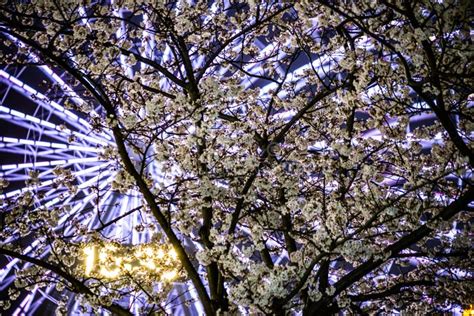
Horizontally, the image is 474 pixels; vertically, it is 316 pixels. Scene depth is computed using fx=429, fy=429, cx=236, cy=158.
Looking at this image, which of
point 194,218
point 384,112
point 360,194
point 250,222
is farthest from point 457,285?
point 194,218

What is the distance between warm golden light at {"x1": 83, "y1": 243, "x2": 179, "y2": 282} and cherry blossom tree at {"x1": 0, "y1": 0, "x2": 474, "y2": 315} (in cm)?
7

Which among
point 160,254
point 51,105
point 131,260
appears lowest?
point 131,260

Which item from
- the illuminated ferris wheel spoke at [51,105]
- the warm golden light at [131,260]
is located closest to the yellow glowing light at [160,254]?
the warm golden light at [131,260]

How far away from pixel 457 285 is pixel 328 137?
2.61 meters

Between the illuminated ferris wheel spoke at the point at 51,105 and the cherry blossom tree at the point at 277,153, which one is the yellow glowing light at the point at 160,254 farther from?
the illuminated ferris wheel spoke at the point at 51,105

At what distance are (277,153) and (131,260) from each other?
3.31 m

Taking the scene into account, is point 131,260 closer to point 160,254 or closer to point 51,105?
point 160,254

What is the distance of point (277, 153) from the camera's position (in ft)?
21.5

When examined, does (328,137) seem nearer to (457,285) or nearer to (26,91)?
(457,285)

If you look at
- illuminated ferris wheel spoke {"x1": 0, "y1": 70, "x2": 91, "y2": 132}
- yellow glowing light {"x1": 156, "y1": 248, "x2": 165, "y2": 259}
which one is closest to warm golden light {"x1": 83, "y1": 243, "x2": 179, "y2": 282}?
yellow glowing light {"x1": 156, "y1": 248, "x2": 165, "y2": 259}

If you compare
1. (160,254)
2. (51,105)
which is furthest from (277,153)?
(51,105)

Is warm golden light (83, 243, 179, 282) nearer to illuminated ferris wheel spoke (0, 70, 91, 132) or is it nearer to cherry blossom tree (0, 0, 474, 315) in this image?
cherry blossom tree (0, 0, 474, 315)

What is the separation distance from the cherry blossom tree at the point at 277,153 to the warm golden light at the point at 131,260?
7 cm

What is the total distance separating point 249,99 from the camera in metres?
6.79
